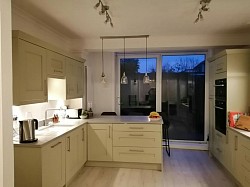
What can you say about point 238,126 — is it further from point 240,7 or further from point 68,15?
point 68,15

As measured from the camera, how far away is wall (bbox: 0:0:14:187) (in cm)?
134

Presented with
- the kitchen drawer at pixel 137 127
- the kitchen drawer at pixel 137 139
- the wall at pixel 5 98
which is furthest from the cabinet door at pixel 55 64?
the wall at pixel 5 98

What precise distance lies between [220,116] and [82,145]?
243cm

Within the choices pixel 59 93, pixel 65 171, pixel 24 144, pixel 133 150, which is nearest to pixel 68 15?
pixel 59 93

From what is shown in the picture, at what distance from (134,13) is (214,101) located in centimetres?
237

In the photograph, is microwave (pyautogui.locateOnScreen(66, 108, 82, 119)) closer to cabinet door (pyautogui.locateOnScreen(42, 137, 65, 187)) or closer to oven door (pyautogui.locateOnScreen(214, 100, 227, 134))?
cabinet door (pyautogui.locateOnScreen(42, 137, 65, 187))

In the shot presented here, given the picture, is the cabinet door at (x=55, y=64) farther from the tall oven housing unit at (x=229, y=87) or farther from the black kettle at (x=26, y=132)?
the tall oven housing unit at (x=229, y=87)

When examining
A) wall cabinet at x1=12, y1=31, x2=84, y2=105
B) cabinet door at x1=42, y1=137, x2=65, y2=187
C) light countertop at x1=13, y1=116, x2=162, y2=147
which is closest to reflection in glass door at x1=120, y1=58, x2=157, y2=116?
light countertop at x1=13, y1=116, x2=162, y2=147

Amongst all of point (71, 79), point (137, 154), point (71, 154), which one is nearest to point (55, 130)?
point (71, 154)

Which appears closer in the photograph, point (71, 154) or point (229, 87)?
point (71, 154)

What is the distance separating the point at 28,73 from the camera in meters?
2.63

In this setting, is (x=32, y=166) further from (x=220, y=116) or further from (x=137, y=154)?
(x=220, y=116)

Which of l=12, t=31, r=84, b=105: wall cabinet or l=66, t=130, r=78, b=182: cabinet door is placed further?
l=66, t=130, r=78, b=182: cabinet door

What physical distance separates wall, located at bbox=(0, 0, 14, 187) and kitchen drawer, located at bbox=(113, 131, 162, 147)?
8.74 ft
